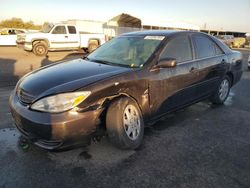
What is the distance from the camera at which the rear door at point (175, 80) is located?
4016 millimetres

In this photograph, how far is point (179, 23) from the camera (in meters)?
36.5

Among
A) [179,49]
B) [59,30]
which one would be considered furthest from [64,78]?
[59,30]

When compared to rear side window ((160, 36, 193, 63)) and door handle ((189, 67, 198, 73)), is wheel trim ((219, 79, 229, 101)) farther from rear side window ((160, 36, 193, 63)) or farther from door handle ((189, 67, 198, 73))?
rear side window ((160, 36, 193, 63))

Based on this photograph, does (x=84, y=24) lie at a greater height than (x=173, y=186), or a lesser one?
greater

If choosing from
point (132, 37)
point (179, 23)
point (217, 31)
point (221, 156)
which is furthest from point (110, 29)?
point (217, 31)

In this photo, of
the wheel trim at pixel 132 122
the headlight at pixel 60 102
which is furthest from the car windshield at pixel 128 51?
the headlight at pixel 60 102

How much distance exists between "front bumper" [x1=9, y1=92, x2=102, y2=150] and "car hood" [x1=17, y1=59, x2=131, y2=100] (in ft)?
0.89

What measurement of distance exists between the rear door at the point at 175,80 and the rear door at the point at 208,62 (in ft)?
0.63

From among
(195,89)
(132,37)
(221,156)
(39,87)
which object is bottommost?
(221,156)

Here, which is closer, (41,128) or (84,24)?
(41,128)

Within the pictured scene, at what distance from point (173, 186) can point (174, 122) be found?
6.65 feet

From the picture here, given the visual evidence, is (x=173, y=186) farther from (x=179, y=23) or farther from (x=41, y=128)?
(x=179, y=23)

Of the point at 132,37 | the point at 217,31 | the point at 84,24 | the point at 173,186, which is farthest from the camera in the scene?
the point at 217,31

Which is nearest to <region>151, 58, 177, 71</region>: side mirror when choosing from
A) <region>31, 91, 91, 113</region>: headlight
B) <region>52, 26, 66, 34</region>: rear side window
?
<region>31, 91, 91, 113</region>: headlight
